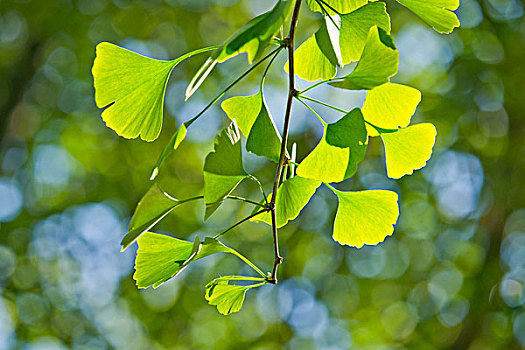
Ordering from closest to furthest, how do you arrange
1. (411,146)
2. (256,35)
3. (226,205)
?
(256,35)
(411,146)
(226,205)

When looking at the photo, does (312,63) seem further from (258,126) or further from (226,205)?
(226,205)

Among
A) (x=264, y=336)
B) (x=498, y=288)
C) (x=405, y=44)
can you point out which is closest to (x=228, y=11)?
(x=405, y=44)

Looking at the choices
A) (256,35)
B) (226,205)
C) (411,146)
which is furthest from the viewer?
(226,205)

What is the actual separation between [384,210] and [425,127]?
0.06 meters

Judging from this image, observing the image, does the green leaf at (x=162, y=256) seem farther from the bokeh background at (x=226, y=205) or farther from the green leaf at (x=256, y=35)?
the bokeh background at (x=226, y=205)

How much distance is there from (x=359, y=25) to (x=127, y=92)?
0.41 feet

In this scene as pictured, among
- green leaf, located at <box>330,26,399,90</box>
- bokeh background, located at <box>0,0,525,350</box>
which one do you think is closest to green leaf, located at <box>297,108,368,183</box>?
green leaf, located at <box>330,26,399,90</box>

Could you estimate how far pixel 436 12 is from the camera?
0.25m

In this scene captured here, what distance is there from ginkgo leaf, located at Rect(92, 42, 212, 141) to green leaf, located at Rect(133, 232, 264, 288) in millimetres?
59

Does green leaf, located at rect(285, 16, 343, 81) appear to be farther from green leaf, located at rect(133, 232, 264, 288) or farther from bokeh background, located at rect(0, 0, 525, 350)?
bokeh background, located at rect(0, 0, 525, 350)

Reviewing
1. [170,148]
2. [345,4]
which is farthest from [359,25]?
[170,148]

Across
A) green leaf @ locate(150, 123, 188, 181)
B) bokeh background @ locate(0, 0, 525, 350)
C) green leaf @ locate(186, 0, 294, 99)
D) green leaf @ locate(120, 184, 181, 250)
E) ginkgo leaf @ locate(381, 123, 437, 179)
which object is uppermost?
green leaf @ locate(186, 0, 294, 99)

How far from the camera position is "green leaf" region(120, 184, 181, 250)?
21 centimetres

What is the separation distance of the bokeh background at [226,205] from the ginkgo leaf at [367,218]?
2.02 metres
